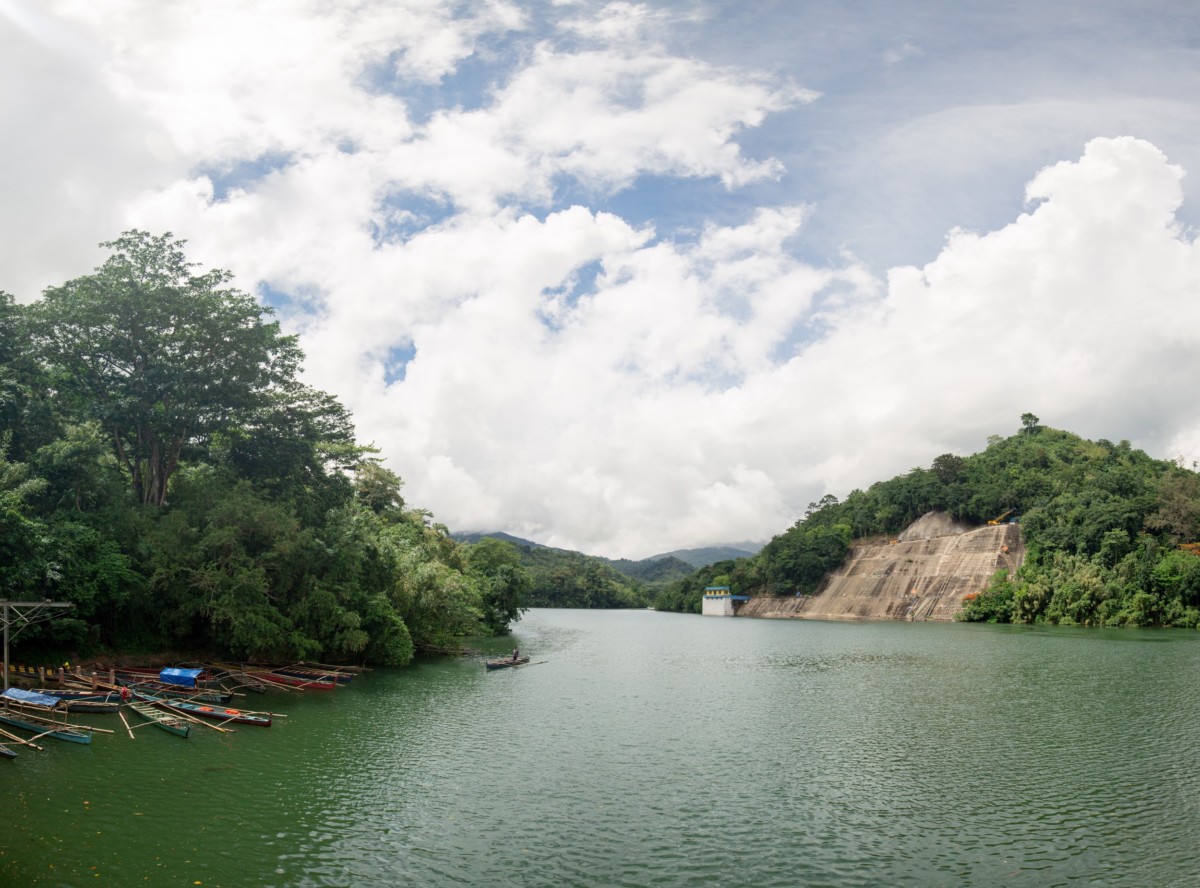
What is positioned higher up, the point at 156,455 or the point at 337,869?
the point at 156,455

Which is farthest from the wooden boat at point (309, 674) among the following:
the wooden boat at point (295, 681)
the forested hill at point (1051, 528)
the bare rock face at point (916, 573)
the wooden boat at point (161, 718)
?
the bare rock face at point (916, 573)

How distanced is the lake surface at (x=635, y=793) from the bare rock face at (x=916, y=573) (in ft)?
245

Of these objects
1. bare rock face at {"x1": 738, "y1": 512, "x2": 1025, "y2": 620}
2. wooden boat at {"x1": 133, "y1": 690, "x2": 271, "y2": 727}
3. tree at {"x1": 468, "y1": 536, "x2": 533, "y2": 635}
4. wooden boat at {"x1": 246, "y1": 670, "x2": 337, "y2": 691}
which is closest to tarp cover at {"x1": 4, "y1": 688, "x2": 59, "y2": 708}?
wooden boat at {"x1": 133, "y1": 690, "x2": 271, "y2": 727}

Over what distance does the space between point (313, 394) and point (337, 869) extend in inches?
1429

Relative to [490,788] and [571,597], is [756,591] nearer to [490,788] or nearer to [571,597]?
[571,597]

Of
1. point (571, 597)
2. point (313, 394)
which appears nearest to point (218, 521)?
point (313, 394)

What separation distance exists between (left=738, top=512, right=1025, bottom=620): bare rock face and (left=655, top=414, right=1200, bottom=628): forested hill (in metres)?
2.83

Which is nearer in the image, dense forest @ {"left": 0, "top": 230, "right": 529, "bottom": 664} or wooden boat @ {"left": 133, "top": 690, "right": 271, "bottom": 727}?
wooden boat @ {"left": 133, "top": 690, "right": 271, "bottom": 727}

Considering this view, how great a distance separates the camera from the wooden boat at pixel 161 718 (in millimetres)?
24578

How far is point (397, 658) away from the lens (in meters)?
43.2

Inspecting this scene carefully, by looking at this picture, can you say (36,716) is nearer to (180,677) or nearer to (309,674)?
(180,677)

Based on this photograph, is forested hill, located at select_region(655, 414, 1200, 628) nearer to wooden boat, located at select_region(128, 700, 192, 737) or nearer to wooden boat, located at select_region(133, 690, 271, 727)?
wooden boat, located at select_region(133, 690, 271, 727)

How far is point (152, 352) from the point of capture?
38.8 meters

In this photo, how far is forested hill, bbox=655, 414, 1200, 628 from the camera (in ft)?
269
